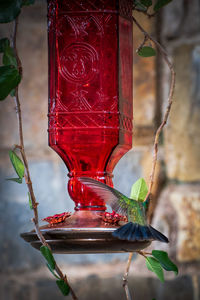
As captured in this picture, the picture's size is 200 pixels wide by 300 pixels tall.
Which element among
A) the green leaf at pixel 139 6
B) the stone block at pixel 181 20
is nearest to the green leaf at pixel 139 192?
the green leaf at pixel 139 6

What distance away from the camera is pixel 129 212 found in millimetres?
618

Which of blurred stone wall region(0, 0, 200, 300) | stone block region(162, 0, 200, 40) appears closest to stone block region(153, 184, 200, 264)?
blurred stone wall region(0, 0, 200, 300)

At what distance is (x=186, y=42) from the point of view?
1287mm

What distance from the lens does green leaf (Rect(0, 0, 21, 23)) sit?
649 mm

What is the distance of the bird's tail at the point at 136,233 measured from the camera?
0.57 m

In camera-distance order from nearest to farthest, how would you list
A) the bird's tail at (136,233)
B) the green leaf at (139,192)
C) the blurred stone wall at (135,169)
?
1. the bird's tail at (136,233)
2. the green leaf at (139,192)
3. the blurred stone wall at (135,169)

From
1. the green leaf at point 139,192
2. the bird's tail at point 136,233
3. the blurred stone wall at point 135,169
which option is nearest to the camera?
the bird's tail at point 136,233

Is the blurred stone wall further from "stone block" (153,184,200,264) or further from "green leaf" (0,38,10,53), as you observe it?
"green leaf" (0,38,10,53)

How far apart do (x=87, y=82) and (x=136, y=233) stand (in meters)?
0.20

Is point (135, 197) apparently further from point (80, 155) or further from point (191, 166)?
point (191, 166)

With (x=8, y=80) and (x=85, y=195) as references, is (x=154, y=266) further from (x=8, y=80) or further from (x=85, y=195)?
(x=8, y=80)

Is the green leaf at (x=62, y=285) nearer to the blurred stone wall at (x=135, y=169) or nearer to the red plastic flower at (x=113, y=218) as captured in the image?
the red plastic flower at (x=113, y=218)

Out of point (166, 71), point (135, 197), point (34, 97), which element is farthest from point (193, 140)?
point (135, 197)

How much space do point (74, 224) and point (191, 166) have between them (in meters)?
0.70
